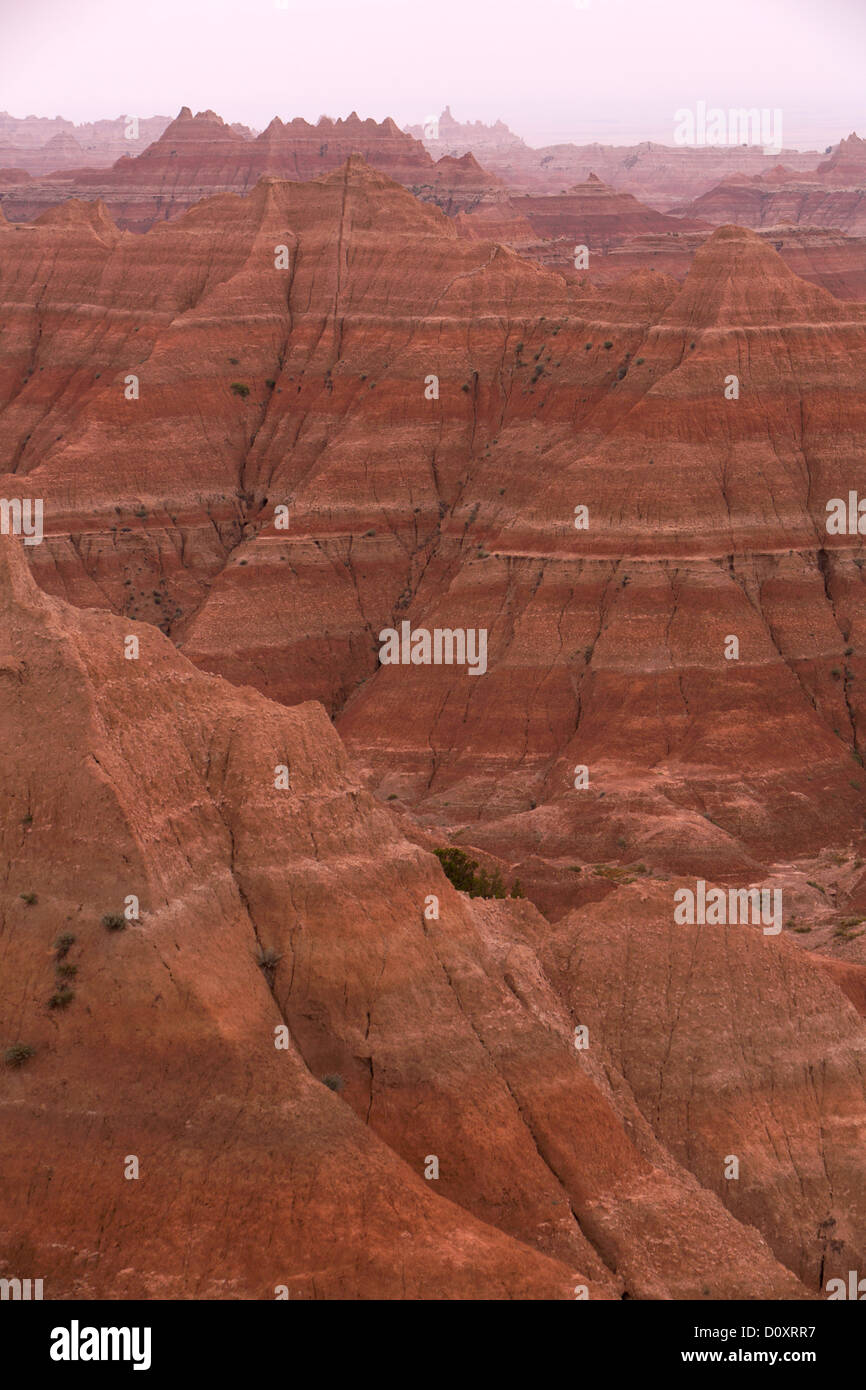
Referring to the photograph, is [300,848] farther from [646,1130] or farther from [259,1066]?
[646,1130]

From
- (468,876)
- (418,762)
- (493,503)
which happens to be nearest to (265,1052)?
(468,876)

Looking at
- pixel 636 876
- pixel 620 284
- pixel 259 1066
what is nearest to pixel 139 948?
pixel 259 1066

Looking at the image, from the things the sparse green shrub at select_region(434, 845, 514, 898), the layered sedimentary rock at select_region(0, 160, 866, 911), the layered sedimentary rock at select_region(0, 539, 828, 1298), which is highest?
the layered sedimentary rock at select_region(0, 160, 866, 911)

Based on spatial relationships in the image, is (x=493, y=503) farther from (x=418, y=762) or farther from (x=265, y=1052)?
(x=265, y=1052)

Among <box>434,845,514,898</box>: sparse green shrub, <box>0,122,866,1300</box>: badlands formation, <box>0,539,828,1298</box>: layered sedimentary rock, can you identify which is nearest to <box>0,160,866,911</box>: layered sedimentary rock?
<box>0,122,866,1300</box>: badlands formation

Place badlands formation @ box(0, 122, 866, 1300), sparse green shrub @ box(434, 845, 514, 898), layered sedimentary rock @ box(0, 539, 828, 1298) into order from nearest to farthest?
layered sedimentary rock @ box(0, 539, 828, 1298), badlands formation @ box(0, 122, 866, 1300), sparse green shrub @ box(434, 845, 514, 898)

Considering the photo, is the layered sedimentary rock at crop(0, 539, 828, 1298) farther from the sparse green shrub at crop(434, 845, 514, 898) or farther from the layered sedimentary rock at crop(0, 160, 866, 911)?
the layered sedimentary rock at crop(0, 160, 866, 911)

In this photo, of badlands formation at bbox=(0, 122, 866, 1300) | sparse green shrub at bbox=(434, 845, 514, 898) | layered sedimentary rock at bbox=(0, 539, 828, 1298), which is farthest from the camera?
sparse green shrub at bbox=(434, 845, 514, 898)
